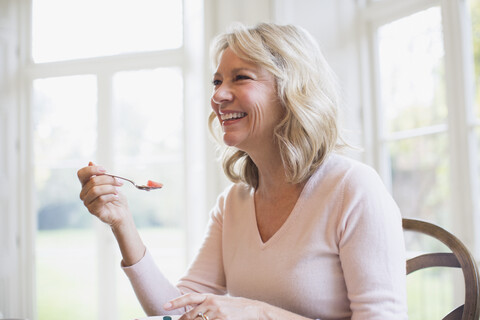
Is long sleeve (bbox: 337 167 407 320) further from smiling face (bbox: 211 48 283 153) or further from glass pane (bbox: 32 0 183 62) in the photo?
glass pane (bbox: 32 0 183 62)

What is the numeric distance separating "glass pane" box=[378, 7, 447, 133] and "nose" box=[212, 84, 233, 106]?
1.28 meters

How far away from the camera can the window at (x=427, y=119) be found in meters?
1.97

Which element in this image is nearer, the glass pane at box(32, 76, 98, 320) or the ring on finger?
the ring on finger

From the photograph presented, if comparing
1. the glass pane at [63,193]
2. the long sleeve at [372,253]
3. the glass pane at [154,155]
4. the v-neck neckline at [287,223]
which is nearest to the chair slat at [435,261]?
the long sleeve at [372,253]

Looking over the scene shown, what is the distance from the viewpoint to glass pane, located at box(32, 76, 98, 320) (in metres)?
3.68

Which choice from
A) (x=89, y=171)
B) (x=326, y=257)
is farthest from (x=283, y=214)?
(x=89, y=171)

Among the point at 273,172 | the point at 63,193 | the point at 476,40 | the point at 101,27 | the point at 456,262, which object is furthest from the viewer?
the point at 63,193

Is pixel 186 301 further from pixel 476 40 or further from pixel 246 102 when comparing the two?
pixel 476 40

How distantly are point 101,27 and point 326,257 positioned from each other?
3.14 m

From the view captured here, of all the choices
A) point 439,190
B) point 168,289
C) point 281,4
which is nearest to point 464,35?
point 439,190

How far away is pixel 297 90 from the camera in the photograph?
3.93 ft

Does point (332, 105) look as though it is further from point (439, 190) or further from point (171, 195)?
point (171, 195)

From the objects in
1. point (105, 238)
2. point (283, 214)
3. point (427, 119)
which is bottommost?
point (105, 238)

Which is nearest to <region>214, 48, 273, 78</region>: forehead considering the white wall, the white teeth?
the white teeth
